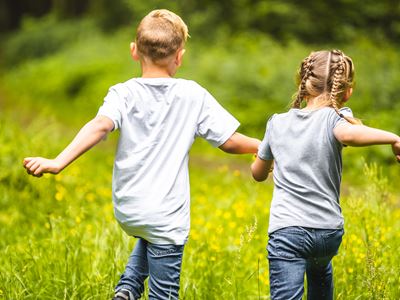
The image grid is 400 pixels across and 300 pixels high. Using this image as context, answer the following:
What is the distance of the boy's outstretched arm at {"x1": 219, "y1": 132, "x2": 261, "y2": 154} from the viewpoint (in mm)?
3244

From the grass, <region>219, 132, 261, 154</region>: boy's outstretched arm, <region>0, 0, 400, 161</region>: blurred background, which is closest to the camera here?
<region>219, 132, 261, 154</region>: boy's outstretched arm

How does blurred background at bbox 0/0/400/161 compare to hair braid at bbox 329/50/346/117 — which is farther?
blurred background at bbox 0/0/400/161

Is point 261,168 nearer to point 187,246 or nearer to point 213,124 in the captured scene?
point 213,124

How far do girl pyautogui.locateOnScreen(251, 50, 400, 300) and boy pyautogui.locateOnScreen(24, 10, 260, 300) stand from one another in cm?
42

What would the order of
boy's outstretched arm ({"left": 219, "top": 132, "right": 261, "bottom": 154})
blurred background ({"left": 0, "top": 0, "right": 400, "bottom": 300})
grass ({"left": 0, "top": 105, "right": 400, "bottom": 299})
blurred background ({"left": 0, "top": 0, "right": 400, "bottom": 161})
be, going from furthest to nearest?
blurred background ({"left": 0, "top": 0, "right": 400, "bottom": 161})
blurred background ({"left": 0, "top": 0, "right": 400, "bottom": 300})
grass ({"left": 0, "top": 105, "right": 400, "bottom": 299})
boy's outstretched arm ({"left": 219, "top": 132, "right": 261, "bottom": 154})

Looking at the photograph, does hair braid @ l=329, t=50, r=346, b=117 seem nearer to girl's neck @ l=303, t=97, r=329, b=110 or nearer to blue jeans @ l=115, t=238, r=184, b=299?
girl's neck @ l=303, t=97, r=329, b=110

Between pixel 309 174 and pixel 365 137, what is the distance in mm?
319

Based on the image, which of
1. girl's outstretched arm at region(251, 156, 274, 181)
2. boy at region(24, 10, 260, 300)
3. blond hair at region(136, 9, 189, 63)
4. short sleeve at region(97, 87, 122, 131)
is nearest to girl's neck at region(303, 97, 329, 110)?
girl's outstretched arm at region(251, 156, 274, 181)

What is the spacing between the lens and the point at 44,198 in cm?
591

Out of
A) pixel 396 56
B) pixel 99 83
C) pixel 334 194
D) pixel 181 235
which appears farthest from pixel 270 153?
pixel 99 83

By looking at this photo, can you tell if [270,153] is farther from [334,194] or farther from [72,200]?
[72,200]

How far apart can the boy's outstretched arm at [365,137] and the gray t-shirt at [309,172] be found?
9 cm

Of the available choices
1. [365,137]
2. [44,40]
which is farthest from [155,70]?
[44,40]

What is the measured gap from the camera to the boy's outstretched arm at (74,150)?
113 inches
